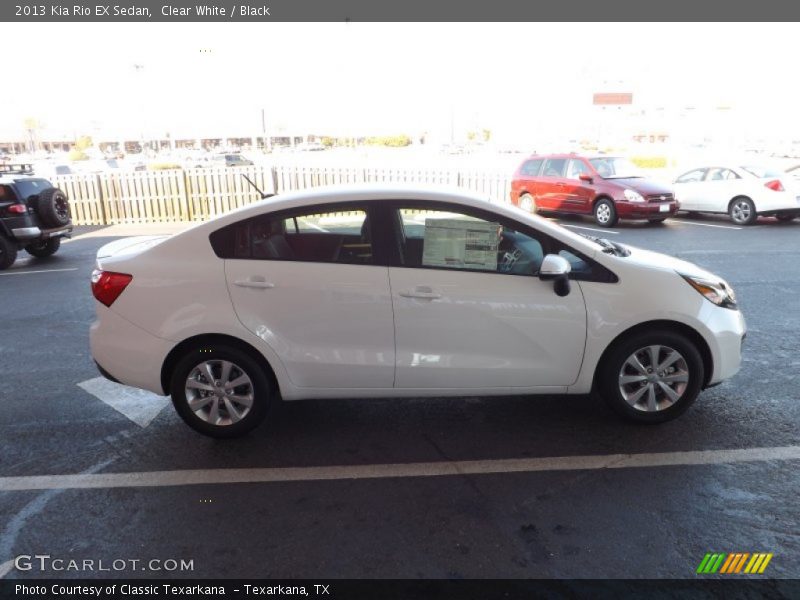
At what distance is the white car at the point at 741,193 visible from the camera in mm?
13523

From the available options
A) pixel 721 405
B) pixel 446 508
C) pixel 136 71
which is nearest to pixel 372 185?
pixel 446 508

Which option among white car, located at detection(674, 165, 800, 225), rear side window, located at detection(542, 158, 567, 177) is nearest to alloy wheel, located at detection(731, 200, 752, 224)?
white car, located at detection(674, 165, 800, 225)

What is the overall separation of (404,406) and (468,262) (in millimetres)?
1299

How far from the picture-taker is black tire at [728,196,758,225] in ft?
44.9

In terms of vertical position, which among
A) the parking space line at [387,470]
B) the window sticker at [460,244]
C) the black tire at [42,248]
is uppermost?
the window sticker at [460,244]

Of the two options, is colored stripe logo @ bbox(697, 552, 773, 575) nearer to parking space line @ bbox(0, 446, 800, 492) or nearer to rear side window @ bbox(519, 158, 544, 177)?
parking space line @ bbox(0, 446, 800, 492)

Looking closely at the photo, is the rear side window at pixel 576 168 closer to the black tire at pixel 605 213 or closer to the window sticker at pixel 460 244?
the black tire at pixel 605 213

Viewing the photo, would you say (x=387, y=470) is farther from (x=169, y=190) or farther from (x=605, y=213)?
(x=169, y=190)

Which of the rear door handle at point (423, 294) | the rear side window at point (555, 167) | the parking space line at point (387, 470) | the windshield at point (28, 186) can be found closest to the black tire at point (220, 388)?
the parking space line at point (387, 470)

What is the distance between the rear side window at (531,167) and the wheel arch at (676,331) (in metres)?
12.9

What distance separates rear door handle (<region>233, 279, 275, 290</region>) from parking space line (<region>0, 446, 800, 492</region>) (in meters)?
1.11

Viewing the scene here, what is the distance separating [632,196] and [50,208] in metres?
11.9

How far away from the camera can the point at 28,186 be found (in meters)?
10.8

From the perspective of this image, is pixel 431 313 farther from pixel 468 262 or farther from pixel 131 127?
pixel 131 127
